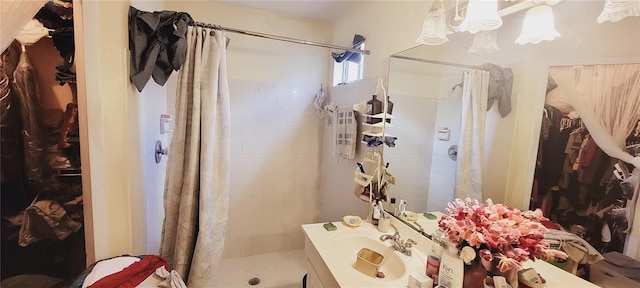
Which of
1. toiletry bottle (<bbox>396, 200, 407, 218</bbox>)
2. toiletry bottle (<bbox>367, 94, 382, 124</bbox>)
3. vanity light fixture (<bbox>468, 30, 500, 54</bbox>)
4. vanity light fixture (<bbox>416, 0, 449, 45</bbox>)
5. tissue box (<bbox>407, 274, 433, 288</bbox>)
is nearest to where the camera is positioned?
tissue box (<bbox>407, 274, 433, 288</bbox>)

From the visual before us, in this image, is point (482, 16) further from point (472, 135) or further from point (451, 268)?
point (451, 268)

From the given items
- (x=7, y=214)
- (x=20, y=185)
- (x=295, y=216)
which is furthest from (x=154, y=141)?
(x=295, y=216)

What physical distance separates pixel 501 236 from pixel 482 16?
786mm

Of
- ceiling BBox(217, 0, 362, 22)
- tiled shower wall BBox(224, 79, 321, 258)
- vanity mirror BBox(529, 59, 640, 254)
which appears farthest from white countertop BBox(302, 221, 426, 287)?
ceiling BBox(217, 0, 362, 22)

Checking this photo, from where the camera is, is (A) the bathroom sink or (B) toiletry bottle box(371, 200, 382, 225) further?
(B) toiletry bottle box(371, 200, 382, 225)

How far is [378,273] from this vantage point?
1.09 metres

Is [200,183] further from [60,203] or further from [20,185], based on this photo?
[20,185]

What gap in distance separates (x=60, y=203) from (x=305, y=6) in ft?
7.45

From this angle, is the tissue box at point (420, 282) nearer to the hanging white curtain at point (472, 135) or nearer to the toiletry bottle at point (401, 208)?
the hanging white curtain at point (472, 135)

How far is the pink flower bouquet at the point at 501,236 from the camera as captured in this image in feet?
2.32

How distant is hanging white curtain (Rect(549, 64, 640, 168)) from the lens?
0.61 metres

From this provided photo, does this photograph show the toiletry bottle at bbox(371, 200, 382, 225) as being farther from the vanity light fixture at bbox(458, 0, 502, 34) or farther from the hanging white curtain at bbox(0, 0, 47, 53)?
the hanging white curtain at bbox(0, 0, 47, 53)

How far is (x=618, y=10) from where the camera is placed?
25.0 inches

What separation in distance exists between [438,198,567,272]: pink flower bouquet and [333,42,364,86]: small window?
148 cm
